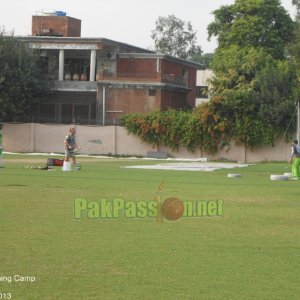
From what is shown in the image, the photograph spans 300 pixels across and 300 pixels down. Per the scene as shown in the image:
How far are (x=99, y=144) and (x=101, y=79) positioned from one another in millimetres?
8973

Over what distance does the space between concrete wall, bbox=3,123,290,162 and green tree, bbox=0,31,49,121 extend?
2.46 metres

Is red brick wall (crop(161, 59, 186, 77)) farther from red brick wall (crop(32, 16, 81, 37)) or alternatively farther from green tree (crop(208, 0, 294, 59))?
red brick wall (crop(32, 16, 81, 37))

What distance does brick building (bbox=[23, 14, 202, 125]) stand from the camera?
66875 millimetres

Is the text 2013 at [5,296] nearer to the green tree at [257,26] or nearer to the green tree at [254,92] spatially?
the green tree at [254,92]

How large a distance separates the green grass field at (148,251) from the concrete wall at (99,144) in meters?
37.0

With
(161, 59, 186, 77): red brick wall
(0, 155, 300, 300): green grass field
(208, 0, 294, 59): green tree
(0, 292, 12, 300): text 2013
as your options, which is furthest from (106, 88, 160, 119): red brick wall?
(0, 292, 12, 300): text 2013

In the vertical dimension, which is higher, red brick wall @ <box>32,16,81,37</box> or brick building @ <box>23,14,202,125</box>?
red brick wall @ <box>32,16,81,37</box>

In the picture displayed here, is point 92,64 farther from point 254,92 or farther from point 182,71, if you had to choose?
point 254,92

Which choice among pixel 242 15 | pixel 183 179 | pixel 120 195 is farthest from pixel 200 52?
pixel 120 195

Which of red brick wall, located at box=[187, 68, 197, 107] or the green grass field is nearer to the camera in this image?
the green grass field

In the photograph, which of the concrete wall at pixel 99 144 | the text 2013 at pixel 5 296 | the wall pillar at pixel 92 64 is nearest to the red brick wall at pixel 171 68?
the wall pillar at pixel 92 64

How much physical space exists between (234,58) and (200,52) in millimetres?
55773

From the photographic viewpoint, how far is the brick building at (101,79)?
66875mm

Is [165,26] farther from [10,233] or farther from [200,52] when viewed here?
[10,233]
